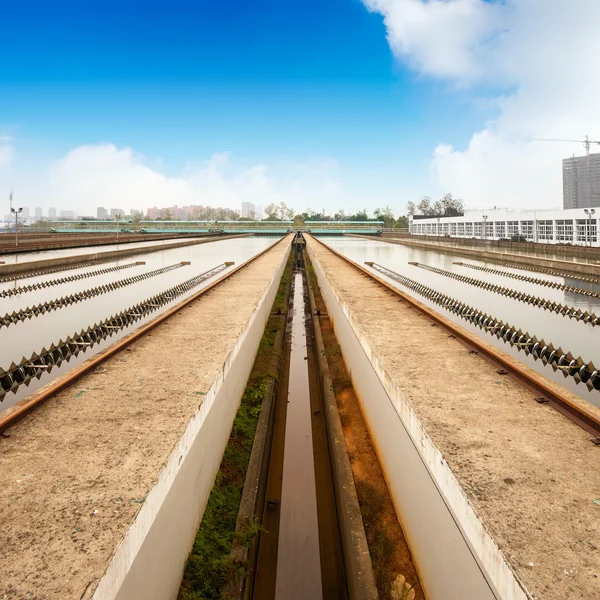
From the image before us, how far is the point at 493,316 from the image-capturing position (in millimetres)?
11578

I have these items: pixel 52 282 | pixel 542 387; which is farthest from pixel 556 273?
pixel 52 282

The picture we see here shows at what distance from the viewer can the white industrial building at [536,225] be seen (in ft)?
116

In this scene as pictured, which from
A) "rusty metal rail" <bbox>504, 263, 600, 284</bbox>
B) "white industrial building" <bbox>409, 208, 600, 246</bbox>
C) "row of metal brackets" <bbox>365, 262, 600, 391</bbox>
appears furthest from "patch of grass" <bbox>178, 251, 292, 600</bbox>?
"white industrial building" <bbox>409, 208, 600, 246</bbox>

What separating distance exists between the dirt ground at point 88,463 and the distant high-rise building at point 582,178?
168 meters

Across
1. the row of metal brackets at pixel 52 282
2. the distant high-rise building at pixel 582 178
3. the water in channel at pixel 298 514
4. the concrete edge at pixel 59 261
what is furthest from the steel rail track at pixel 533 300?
the distant high-rise building at pixel 582 178

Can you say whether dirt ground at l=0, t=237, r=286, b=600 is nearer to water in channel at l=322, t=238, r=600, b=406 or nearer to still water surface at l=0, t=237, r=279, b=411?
still water surface at l=0, t=237, r=279, b=411

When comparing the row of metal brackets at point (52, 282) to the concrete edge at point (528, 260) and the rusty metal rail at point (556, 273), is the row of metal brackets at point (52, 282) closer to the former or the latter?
the rusty metal rail at point (556, 273)

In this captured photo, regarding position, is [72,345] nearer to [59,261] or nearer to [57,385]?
[57,385]

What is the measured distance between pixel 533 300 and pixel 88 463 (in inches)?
570

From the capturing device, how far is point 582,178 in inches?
5763

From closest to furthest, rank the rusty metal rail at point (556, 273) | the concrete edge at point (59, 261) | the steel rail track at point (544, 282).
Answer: the steel rail track at point (544, 282), the concrete edge at point (59, 261), the rusty metal rail at point (556, 273)

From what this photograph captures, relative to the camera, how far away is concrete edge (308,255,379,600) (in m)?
3.47

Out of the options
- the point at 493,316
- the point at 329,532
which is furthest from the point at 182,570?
the point at 493,316

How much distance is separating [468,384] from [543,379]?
89cm
